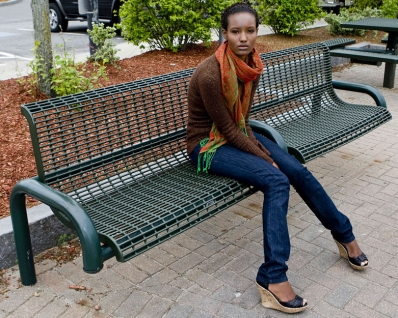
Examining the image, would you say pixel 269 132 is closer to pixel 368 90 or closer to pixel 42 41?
pixel 368 90

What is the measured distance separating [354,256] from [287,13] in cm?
830

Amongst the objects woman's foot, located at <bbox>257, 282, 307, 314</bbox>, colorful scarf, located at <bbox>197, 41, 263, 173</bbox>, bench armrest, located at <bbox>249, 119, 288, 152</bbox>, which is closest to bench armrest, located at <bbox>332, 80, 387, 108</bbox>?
bench armrest, located at <bbox>249, 119, 288, 152</bbox>

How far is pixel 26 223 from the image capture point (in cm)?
307

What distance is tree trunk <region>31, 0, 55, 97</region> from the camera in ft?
18.4

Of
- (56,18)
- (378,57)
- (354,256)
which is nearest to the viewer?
(354,256)

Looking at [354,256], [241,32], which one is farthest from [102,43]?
[354,256]

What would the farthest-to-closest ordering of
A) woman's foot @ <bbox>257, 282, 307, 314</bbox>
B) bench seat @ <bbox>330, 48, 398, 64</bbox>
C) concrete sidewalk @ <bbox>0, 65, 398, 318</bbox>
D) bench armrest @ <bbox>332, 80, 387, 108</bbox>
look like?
bench seat @ <bbox>330, 48, 398, 64</bbox>, bench armrest @ <bbox>332, 80, 387, 108</bbox>, concrete sidewalk @ <bbox>0, 65, 398, 318</bbox>, woman's foot @ <bbox>257, 282, 307, 314</bbox>

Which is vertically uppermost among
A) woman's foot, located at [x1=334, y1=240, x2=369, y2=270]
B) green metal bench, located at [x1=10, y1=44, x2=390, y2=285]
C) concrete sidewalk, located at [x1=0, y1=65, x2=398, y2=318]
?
green metal bench, located at [x1=10, y1=44, x2=390, y2=285]

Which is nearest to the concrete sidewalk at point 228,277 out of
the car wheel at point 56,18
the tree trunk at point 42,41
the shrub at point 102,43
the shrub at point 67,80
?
the shrub at point 67,80

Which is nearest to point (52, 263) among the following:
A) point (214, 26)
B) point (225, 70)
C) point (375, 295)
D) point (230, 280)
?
point (230, 280)

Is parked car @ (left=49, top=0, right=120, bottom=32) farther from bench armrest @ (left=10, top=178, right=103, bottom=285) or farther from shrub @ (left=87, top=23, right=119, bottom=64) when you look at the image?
bench armrest @ (left=10, top=178, right=103, bottom=285)

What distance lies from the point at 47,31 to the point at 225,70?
10.4 ft

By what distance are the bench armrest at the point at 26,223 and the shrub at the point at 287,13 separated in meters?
8.64

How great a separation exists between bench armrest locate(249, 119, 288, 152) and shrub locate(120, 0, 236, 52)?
4.29 meters
